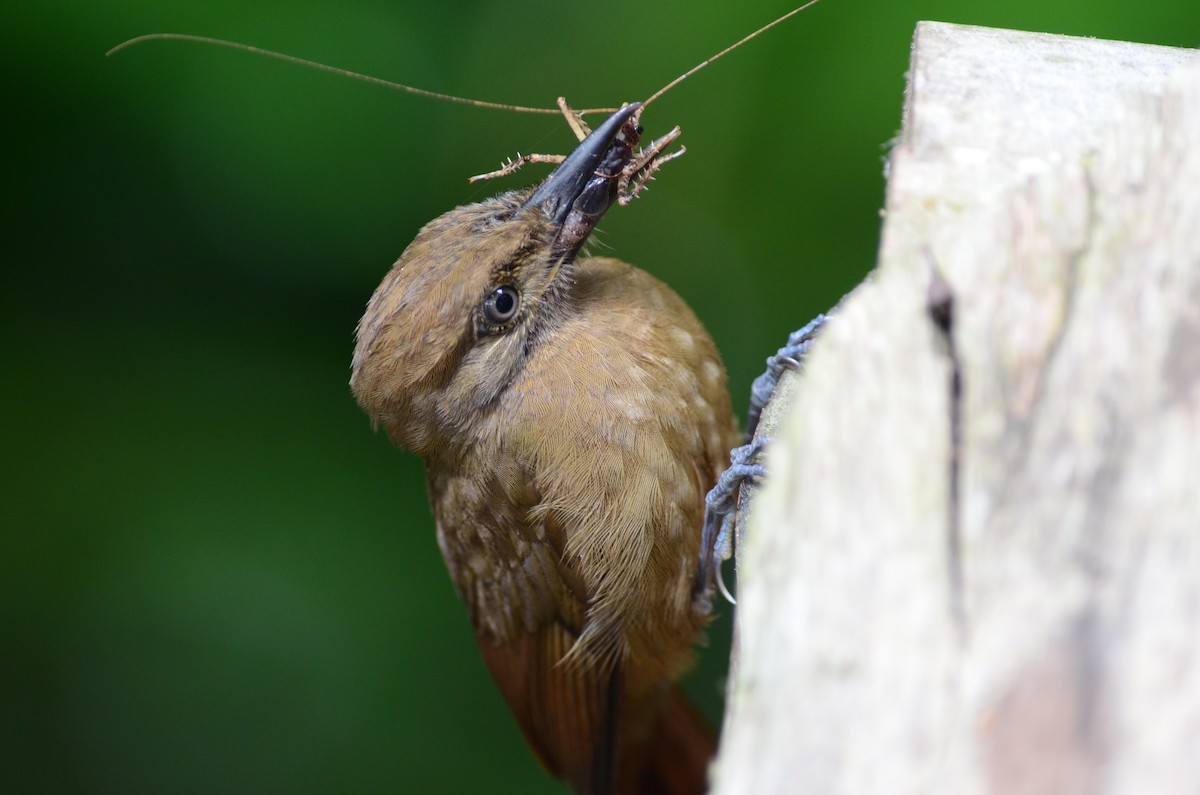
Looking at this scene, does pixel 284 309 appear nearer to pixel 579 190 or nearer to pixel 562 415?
pixel 579 190

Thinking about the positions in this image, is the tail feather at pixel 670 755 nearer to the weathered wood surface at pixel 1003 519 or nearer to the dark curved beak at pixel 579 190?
the dark curved beak at pixel 579 190

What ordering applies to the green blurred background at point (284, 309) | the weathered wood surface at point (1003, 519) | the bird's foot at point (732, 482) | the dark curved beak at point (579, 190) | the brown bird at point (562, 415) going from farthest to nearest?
the green blurred background at point (284, 309)
the dark curved beak at point (579, 190)
the brown bird at point (562, 415)
the bird's foot at point (732, 482)
the weathered wood surface at point (1003, 519)

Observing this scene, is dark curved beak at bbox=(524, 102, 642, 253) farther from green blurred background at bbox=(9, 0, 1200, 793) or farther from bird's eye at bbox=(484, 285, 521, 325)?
green blurred background at bbox=(9, 0, 1200, 793)

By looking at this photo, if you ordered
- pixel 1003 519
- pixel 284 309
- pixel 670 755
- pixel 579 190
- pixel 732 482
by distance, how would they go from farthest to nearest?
pixel 284 309 < pixel 670 755 < pixel 579 190 < pixel 732 482 < pixel 1003 519

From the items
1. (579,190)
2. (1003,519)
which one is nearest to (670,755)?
(579,190)

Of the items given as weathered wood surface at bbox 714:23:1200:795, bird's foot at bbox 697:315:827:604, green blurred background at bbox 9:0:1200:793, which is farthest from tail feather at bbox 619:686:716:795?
weathered wood surface at bbox 714:23:1200:795

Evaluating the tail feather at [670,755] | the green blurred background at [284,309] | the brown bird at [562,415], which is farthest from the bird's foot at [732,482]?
the green blurred background at [284,309]

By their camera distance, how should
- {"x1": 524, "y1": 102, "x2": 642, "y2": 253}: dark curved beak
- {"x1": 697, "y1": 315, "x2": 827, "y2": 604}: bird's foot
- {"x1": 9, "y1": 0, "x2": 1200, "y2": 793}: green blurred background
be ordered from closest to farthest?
1. {"x1": 697, "y1": 315, "x2": 827, "y2": 604}: bird's foot
2. {"x1": 524, "y1": 102, "x2": 642, "y2": 253}: dark curved beak
3. {"x1": 9, "y1": 0, "x2": 1200, "y2": 793}: green blurred background
